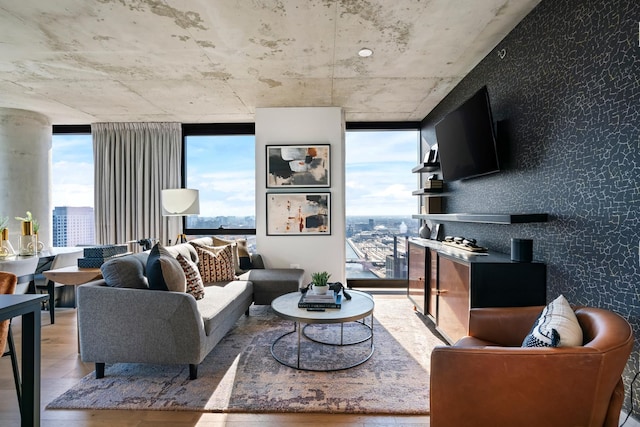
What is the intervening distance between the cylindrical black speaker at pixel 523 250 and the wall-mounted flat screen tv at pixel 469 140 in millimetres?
665

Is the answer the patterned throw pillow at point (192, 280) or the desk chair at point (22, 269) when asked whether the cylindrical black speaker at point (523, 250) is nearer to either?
the patterned throw pillow at point (192, 280)

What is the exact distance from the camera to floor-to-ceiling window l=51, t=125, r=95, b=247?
4.93 metres

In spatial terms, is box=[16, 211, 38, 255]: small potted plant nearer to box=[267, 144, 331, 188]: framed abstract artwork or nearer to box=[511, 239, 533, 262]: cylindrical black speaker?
box=[267, 144, 331, 188]: framed abstract artwork

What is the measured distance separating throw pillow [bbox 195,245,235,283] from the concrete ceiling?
1.88m

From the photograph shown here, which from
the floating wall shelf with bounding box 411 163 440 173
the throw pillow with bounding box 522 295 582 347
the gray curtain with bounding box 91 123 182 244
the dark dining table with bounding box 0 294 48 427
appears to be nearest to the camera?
the throw pillow with bounding box 522 295 582 347

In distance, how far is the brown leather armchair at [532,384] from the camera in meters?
1.13

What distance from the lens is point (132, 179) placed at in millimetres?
4754

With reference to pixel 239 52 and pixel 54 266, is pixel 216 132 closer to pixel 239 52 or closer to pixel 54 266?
pixel 239 52

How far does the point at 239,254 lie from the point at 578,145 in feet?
11.4

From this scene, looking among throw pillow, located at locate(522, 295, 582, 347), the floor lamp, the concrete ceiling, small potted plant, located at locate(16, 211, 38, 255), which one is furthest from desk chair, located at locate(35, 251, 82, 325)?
throw pillow, located at locate(522, 295, 582, 347)

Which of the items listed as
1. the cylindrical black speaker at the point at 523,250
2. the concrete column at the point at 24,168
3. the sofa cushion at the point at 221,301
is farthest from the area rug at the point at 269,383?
the concrete column at the point at 24,168

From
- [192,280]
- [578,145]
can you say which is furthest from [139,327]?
[578,145]

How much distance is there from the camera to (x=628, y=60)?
5.05 ft

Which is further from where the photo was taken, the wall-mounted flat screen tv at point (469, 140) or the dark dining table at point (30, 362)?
the wall-mounted flat screen tv at point (469, 140)
